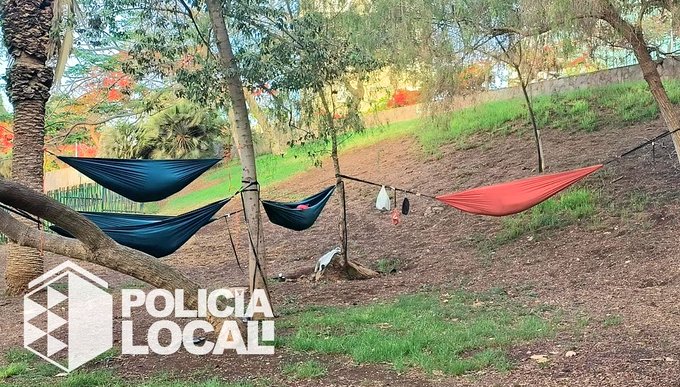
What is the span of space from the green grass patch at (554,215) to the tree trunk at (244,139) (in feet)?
9.11

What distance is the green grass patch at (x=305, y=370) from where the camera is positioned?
2.35m

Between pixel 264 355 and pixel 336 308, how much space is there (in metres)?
→ 1.15

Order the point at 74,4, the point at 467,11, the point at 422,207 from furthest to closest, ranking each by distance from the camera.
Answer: the point at 422,207 < the point at 467,11 < the point at 74,4

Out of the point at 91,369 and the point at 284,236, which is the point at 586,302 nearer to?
the point at 91,369

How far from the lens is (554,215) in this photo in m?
5.43

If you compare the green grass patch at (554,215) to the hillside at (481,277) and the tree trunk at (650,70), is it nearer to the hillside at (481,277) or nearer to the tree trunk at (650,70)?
the hillside at (481,277)

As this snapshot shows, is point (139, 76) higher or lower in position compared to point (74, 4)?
lower

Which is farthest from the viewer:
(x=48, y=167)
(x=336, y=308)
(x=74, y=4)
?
(x=48, y=167)

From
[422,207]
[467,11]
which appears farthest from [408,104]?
[467,11]

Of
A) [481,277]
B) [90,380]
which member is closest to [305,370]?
[90,380]

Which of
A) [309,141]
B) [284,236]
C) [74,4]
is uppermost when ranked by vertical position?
[74,4]

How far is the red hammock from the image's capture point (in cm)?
385

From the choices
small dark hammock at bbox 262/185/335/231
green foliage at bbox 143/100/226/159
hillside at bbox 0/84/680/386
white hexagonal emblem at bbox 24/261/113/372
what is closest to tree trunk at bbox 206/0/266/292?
hillside at bbox 0/84/680/386

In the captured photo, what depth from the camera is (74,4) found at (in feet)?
14.1
